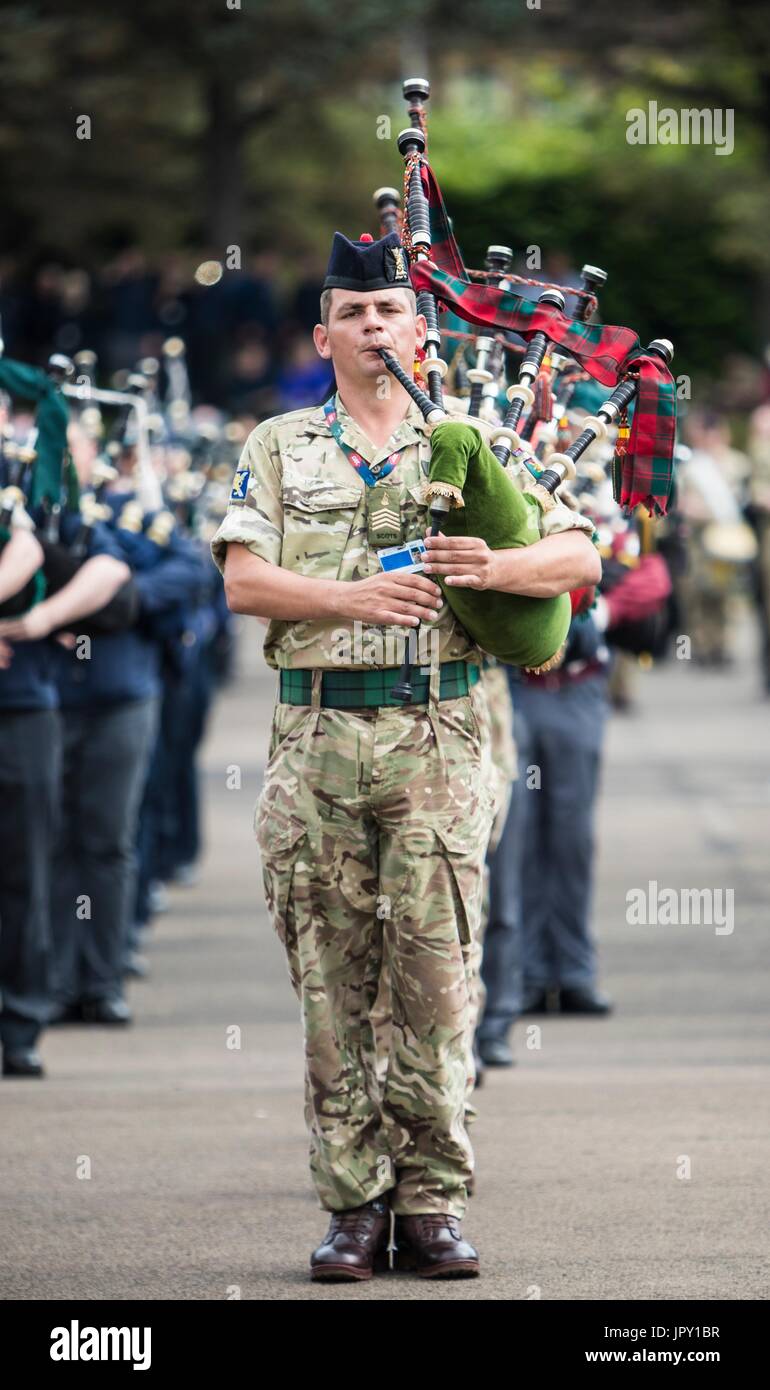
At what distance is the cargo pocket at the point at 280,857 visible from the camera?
5.57 m

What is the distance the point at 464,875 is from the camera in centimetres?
559

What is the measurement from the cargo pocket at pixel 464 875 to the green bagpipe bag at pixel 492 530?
410 mm

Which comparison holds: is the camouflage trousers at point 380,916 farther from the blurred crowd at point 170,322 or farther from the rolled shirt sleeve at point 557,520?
the blurred crowd at point 170,322

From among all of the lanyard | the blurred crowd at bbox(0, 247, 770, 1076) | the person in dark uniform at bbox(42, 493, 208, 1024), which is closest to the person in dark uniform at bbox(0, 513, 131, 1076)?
the blurred crowd at bbox(0, 247, 770, 1076)

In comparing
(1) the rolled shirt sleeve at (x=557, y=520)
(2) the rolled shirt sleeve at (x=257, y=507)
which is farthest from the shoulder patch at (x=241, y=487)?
(1) the rolled shirt sleeve at (x=557, y=520)

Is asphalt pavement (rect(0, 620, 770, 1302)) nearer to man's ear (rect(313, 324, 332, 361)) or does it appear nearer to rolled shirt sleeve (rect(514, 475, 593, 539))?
rolled shirt sleeve (rect(514, 475, 593, 539))

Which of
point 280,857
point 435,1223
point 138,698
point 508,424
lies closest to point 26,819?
point 138,698

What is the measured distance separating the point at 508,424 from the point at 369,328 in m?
0.39

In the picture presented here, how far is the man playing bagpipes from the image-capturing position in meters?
5.50

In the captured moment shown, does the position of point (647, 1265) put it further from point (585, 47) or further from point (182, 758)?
point (585, 47)

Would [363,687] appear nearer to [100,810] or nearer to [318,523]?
[318,523]

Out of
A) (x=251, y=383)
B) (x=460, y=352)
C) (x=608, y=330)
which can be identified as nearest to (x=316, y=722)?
(x=608, y=330)

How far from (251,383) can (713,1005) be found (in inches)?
581

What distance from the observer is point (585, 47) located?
90.3 feet
